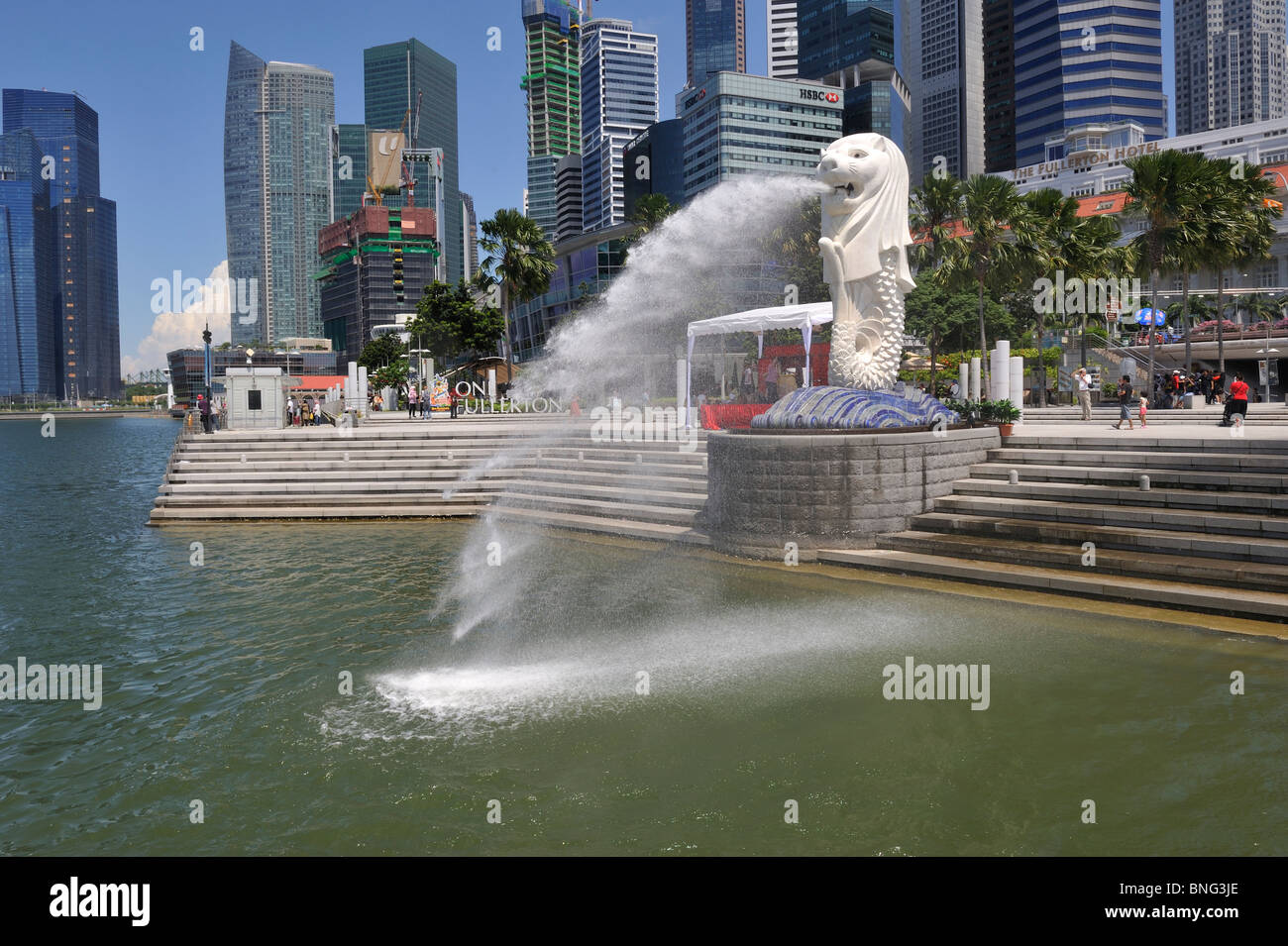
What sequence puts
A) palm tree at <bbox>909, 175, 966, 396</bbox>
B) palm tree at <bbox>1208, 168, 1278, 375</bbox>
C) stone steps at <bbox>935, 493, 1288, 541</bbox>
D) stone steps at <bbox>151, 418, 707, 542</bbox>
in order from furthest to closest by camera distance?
palm tree at <bbox>909, 175, 966, 396</bbox>
palm tree at <bbox>1208, 168, 1278, 375</bbox>
stone steps at <bbox>151, 418, 707, 542</bbox>
stone steps at <bbox>935, 493, 1288, 541</bbox>

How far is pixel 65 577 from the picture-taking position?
51.9ft

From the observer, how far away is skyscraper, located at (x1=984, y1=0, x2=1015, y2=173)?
190 metres

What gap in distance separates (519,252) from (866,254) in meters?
42.2

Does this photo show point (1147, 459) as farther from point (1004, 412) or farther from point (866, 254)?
point (866, 254)

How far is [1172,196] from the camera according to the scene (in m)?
36.8

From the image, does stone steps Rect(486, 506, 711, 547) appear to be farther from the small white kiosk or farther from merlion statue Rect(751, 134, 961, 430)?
the small white kiosk

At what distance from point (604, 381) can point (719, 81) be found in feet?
278

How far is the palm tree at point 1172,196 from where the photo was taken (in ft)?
120

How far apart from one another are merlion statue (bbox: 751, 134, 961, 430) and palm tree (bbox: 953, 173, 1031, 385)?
2223 centimetres

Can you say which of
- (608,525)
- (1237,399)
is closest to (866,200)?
(608,525)

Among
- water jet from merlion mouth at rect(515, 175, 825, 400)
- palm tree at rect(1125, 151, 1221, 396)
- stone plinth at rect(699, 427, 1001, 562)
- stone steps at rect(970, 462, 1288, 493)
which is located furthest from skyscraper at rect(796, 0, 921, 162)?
stone plinth at rect(699, 427, 1001, 562)

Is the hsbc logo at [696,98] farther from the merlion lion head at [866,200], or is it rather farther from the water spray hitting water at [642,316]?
the merlion lion head at [866,200]
